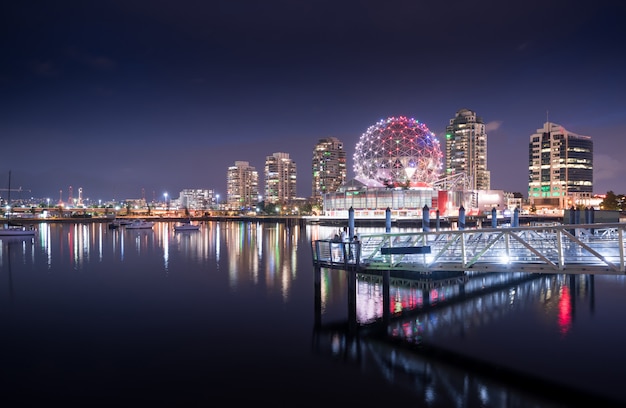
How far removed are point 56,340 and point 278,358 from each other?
9995 millimetres

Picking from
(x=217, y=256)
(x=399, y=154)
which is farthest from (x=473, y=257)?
(x=399, y=154)

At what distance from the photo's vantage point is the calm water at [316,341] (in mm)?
13836

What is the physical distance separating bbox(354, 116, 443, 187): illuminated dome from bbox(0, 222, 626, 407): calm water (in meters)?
73.1

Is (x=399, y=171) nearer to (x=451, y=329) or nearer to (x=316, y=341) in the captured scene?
(x=451, y=329)

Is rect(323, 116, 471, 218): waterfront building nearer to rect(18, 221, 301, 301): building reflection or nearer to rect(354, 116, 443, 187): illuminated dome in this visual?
rect(354, 116, 443, 187): illuminated dome

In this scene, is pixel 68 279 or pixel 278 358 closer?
pixel 278 358

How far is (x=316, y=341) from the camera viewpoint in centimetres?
1845

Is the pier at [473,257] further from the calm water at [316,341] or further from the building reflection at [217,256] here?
the building reflection at [217,256]

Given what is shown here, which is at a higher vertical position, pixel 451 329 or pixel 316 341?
pixel 451 329

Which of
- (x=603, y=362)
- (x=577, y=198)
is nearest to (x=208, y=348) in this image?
(x=603, y=362)

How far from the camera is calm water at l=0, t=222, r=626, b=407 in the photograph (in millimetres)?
13836

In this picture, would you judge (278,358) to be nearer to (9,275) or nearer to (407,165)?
(9,275)

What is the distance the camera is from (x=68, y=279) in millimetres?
33469

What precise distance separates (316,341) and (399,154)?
88.9 m
